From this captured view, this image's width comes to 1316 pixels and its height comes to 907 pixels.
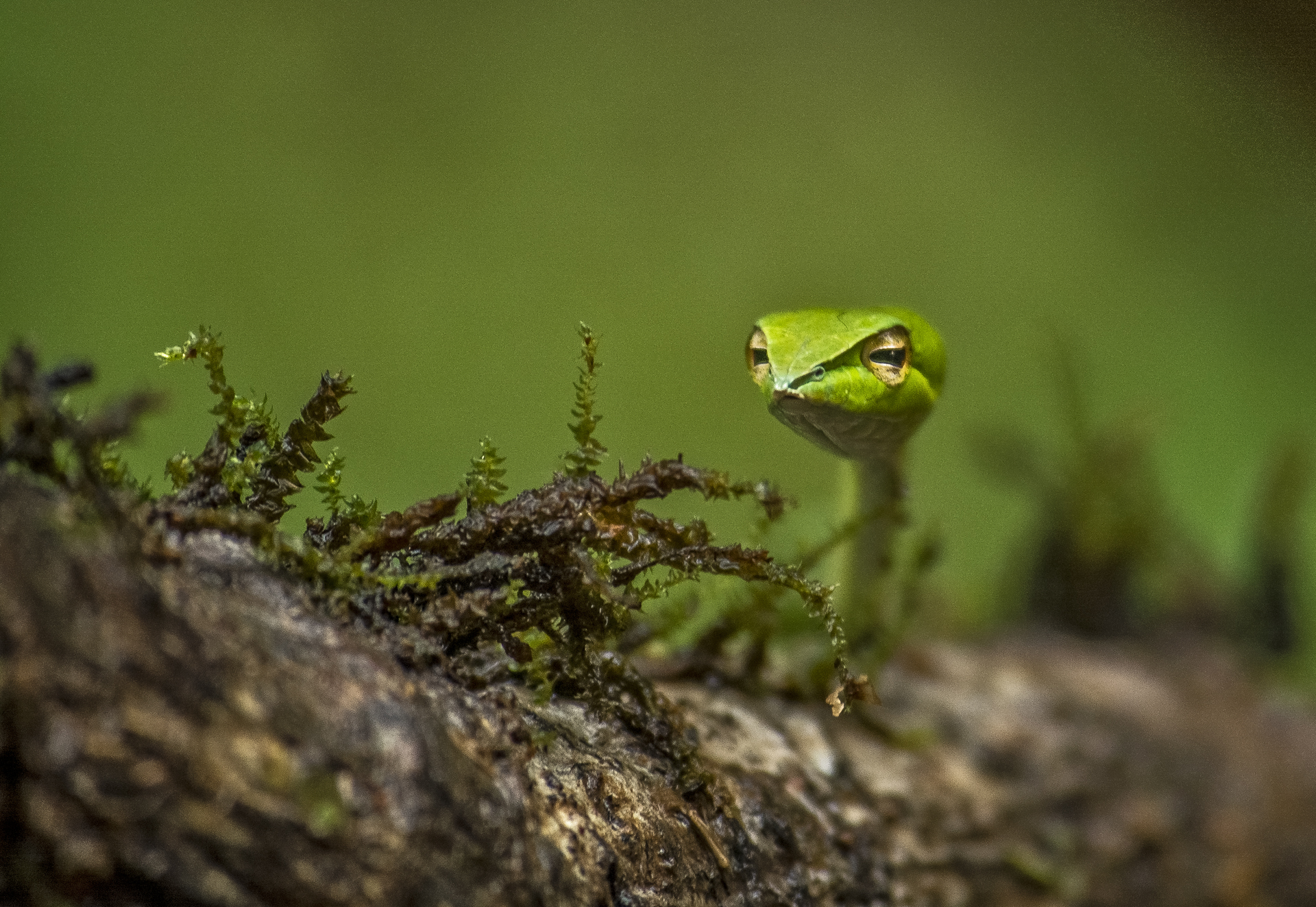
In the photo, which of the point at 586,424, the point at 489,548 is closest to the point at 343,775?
the point at 489,548

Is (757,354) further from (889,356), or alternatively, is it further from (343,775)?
(343,775)

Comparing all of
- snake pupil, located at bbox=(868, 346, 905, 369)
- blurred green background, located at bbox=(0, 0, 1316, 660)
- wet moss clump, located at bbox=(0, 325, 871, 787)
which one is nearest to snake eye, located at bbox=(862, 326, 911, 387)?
snake pupil, located at bbox=(868, 346, 905, 369)

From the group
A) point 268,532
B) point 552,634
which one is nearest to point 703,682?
point 552,634

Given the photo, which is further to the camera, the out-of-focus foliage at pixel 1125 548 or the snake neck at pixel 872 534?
the out-of-focus foliage at pixel 1125 548

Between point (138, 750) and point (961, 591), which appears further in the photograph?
point (961, 591)

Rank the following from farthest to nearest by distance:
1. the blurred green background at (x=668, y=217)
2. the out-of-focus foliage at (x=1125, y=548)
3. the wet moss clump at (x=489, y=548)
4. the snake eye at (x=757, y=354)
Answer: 1. the blurred green background at (x=668, y=217)
2. the out-of-focus foliage at (x=1125, y=548)
3. the snake eye at (x=757, y=354)
4. the wet moss clump at (x=489, y=548)

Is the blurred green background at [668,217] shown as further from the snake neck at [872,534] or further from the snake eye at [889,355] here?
the snake eye at [889,355]

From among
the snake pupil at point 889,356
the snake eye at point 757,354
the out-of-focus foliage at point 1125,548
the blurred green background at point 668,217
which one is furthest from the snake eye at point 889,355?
the blurred green background at point 668,217

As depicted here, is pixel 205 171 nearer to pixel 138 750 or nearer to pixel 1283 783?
pixel 138 750
